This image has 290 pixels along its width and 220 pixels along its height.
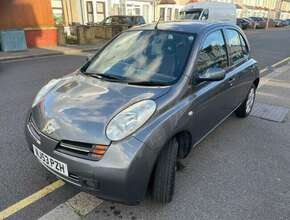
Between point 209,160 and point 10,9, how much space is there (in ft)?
42.8

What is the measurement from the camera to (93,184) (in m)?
2.03

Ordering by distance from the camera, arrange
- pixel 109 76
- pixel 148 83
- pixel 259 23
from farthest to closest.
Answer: pixel 259 23 < pixel 109 76 < pixel 148 83

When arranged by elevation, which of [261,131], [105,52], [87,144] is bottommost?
[261,131]

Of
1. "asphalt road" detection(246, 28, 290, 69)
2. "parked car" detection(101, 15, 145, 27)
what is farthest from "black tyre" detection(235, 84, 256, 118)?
"parked car" detection(101, 15, 145, 27)

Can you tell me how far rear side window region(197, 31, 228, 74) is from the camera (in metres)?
2.84

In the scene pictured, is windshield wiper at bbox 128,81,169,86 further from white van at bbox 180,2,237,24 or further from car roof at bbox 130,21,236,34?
white van at bbox 180,2,237,24

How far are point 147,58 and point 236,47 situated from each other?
1.69 metres

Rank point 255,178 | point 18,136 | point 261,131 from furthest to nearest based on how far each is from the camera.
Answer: point 261,131, point 18,136, point 255,178

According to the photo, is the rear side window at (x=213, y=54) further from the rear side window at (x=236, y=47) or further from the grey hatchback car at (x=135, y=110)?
the rear side window at (x=236, y=47)

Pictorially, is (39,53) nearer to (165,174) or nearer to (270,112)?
(270,112)

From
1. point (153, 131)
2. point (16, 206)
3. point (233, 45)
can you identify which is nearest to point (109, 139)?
point (153, 131)

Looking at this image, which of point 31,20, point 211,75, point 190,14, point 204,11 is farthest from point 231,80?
point 190,14

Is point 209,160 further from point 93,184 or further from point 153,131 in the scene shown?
point 93,184

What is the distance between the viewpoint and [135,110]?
2176 mm
